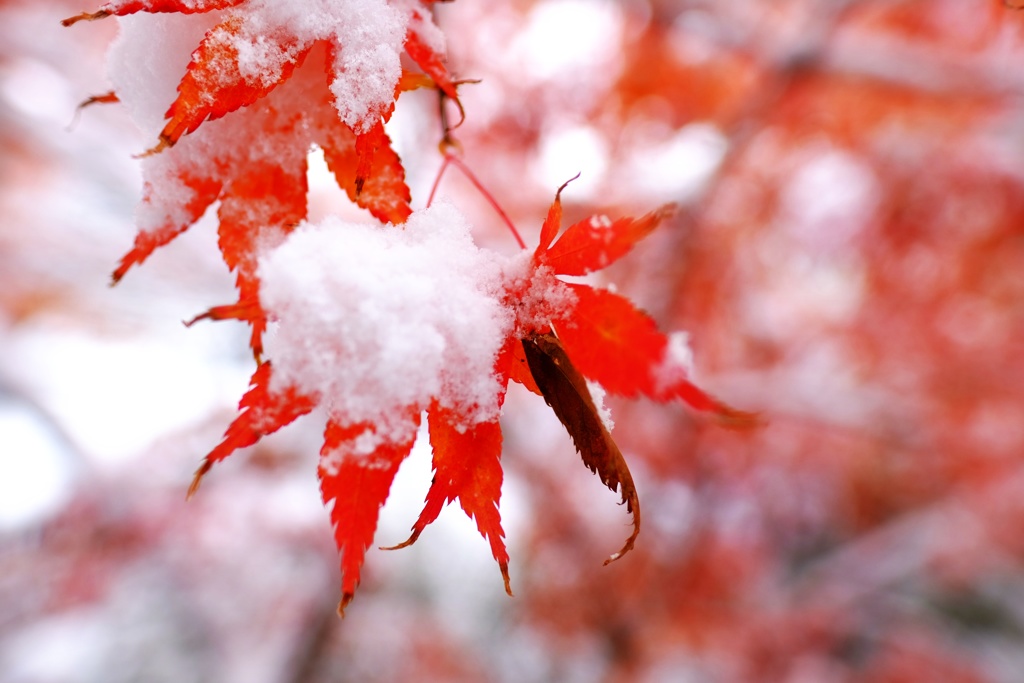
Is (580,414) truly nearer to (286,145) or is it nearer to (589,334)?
(589,334)

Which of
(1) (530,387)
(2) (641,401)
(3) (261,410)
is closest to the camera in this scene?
(3) (261,410)

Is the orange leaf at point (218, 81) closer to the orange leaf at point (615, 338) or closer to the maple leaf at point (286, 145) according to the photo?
the maple leaf at point (286, 145)

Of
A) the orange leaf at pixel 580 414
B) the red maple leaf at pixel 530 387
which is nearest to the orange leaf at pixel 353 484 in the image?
the red maple leaf at pixel 530 387

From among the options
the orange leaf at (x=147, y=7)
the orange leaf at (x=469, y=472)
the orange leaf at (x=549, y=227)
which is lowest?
the orange leaf at (x=469, y=472)

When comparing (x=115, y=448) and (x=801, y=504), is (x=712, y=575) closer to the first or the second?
(x=801, y=504)

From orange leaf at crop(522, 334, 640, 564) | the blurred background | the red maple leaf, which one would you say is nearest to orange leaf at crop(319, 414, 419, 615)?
the red maple leaf

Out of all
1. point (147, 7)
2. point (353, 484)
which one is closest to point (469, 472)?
point (353, 484)

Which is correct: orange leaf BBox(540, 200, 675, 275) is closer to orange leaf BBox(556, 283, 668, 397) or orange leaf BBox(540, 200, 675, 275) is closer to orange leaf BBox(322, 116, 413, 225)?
orange leaf BBox(556, 283, 668, 397)
